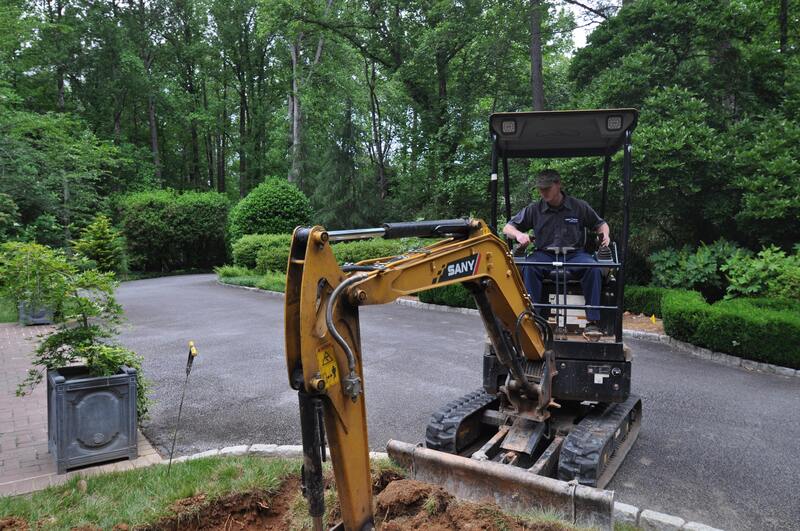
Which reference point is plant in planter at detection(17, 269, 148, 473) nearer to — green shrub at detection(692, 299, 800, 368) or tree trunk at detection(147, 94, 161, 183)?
green shrub at detection(692, 299, 800, 368)

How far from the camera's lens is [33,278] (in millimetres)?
4410

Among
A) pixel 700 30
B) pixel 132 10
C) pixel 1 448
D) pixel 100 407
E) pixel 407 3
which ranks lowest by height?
pixel 1 448

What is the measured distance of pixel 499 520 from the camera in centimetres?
314

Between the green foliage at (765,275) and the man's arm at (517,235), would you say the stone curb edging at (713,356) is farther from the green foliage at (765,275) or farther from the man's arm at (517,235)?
the man's arm at (517,235)

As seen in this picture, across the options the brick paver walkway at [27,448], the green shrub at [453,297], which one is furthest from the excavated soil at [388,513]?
the green shrub at [453,297]

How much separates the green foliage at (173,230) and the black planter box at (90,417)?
2275 centimetres

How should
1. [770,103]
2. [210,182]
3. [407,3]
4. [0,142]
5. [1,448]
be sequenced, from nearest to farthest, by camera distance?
1. [1,448]
2. [770,103]
3. [0,142]
4. [407,3]
5. [210,182]

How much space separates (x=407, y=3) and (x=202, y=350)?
1807 cm

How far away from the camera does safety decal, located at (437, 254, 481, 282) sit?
313 cm

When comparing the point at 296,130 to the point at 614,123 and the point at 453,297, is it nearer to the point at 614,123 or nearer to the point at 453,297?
the point at 453,297

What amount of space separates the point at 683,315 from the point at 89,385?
7946 millimetres

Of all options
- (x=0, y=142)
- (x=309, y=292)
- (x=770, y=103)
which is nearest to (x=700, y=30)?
(x=770, y=103)

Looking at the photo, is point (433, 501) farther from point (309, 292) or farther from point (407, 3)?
point (407, 3)

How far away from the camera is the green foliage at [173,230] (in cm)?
2527
